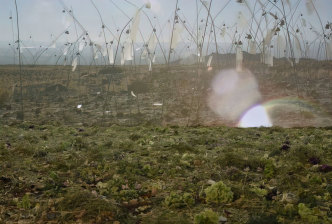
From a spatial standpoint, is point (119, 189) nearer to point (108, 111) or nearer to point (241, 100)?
point (108, 111)

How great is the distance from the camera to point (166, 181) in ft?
14.6

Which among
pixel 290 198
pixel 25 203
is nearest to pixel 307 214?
pixel 290 198

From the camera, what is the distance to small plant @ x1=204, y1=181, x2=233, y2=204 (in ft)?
12.2

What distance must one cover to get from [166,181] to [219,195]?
92cm

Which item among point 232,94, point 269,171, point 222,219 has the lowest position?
point 222,219

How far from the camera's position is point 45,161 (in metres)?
5.52

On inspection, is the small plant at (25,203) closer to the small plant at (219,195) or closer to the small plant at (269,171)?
the small plant at (219,195)

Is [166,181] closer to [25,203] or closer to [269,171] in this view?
[269,171]

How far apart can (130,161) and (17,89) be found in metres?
15.1

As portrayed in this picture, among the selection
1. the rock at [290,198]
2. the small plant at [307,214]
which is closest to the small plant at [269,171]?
the rock at [290,198]

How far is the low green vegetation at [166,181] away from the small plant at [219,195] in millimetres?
11

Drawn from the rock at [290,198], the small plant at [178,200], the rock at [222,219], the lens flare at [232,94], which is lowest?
the rock at [222,219]

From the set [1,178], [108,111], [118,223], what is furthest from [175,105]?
[118,223]

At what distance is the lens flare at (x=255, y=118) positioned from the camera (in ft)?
32.5
